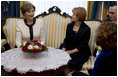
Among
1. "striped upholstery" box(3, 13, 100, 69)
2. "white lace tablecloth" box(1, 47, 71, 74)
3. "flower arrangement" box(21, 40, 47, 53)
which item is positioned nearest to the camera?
"white lace tablecloth" box(1, 47, 71, 74)

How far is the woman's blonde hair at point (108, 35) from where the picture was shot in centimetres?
130

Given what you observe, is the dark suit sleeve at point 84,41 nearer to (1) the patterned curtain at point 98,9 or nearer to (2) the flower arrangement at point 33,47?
(2) the flower arrangement at point 33,47

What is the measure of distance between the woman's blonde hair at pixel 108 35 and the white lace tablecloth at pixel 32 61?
0.58 meters

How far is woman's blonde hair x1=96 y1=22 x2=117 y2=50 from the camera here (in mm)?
1297

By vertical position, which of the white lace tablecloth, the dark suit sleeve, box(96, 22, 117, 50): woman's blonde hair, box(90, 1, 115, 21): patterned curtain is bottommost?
the white lace tablecloth

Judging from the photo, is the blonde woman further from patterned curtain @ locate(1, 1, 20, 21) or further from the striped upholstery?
patterned curtain @ locate(1, 1, 20, 21)

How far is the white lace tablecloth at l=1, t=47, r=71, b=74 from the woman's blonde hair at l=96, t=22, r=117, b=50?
58 cm

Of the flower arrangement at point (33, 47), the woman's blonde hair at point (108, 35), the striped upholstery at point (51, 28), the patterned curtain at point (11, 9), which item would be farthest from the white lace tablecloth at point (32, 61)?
the patterned curtain at point (11, 9)

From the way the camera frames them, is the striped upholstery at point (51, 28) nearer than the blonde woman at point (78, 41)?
No

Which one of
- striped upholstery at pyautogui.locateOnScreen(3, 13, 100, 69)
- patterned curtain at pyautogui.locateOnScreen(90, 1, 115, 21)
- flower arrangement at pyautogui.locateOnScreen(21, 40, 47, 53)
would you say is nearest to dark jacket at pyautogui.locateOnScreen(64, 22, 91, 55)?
striped upholstery at pyautogui.locateOnScreen(3, 13, 100, 69)

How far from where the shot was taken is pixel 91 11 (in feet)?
11.3

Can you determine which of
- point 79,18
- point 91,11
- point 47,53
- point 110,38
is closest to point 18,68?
point 47,53

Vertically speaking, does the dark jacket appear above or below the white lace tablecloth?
above

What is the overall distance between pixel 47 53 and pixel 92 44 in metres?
1.15
